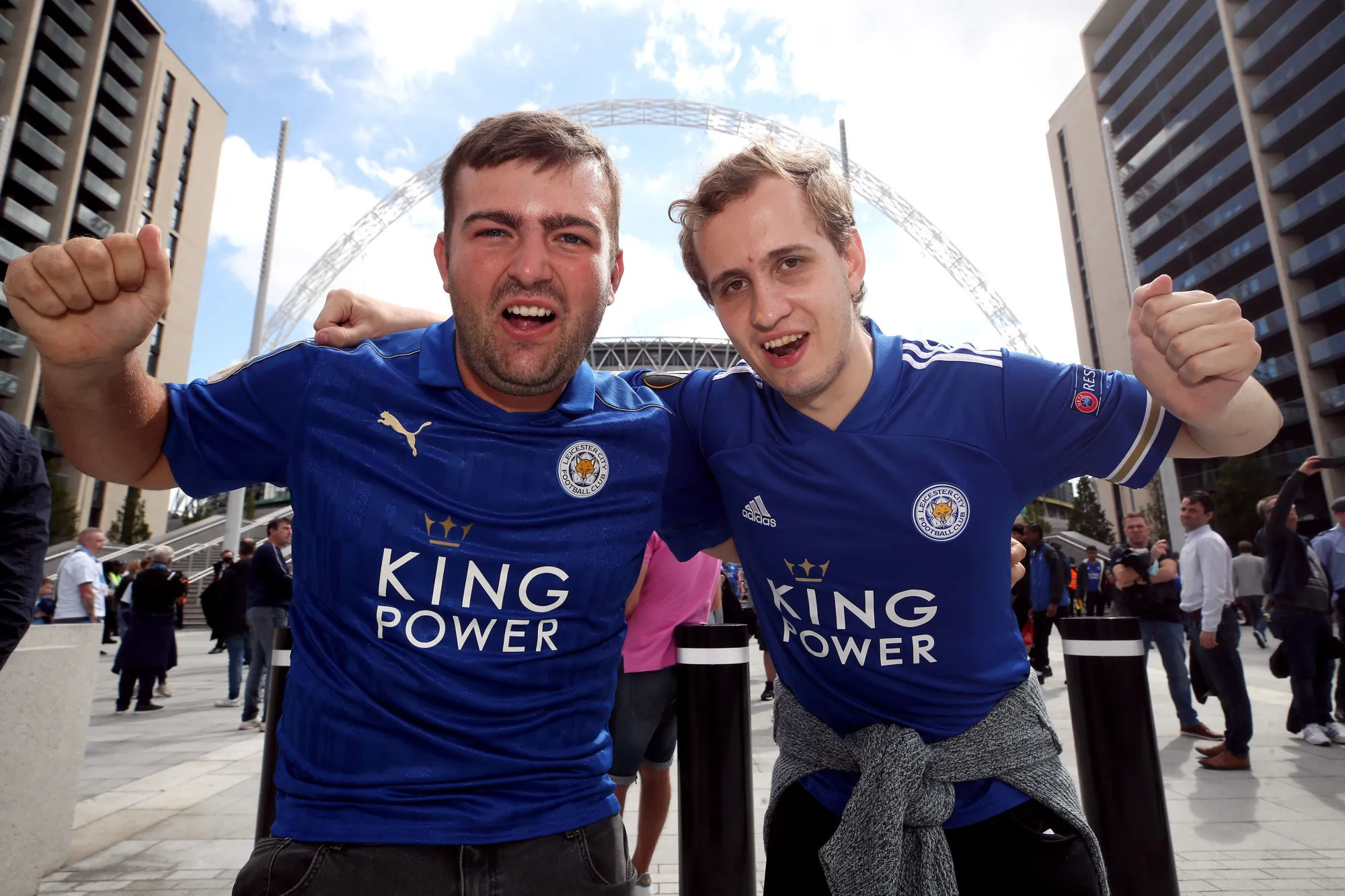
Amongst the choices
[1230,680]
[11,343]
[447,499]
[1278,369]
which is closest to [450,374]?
[447,499]

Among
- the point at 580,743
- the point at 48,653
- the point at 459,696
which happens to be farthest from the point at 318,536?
the point at 48,653

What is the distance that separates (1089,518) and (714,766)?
57.1 metres

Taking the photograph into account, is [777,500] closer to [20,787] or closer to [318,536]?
[318,536]

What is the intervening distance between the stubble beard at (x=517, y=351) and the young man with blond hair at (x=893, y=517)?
14.1 inches

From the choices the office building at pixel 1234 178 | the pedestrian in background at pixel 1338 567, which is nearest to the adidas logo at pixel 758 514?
the pedestrian in background at pixel 1338 567

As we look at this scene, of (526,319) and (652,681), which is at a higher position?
(526,319)

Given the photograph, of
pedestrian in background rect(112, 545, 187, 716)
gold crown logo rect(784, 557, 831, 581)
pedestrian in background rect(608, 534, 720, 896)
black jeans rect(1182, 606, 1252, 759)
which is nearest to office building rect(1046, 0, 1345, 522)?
black jeans rect(1182, 606, 1252, 759)

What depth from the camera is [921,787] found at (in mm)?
1653

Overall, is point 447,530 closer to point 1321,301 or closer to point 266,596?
point 266,596

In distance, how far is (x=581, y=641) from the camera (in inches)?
65.2

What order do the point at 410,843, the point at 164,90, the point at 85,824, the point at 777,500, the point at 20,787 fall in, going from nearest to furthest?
the point at 410,843 → the point at 777,500 → the point at 20,787 → the point at 85,824 → the point at 164,90

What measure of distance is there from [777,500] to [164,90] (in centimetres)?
6952

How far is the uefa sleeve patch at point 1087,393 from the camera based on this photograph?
1.81 meters

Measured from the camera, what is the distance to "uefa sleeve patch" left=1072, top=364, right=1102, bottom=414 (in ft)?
5.95
